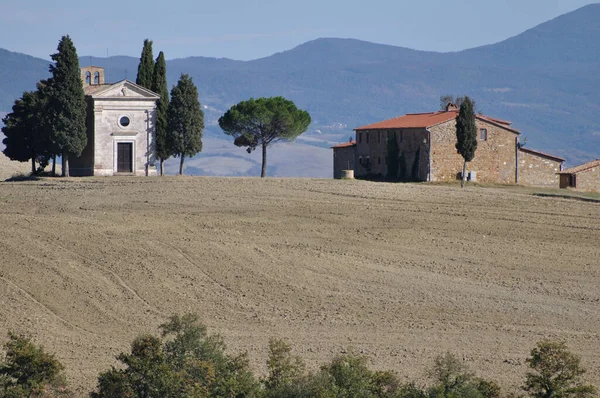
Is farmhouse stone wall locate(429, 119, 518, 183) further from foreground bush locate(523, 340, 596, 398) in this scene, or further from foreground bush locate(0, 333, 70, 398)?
foreground bush locate(0, 333, 70, 398)

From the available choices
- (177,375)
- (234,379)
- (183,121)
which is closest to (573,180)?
(183,121)

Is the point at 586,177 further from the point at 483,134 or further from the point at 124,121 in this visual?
the point at 124,121

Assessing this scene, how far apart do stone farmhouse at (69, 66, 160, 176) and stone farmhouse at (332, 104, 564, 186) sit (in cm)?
1565

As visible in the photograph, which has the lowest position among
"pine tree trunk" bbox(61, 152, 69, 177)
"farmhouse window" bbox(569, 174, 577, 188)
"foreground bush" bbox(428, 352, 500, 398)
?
"foreground bush" bbox(428, 352, 500, 398)

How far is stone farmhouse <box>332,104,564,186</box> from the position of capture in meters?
64.9

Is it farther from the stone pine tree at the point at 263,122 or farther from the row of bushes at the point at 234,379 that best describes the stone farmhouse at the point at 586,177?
the row of bushes at the point at 234,379

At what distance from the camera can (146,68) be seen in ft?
207

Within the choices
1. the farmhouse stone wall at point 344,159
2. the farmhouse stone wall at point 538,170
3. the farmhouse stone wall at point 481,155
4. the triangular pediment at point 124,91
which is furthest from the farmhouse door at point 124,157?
the farmhouse stone wall at point 538,170

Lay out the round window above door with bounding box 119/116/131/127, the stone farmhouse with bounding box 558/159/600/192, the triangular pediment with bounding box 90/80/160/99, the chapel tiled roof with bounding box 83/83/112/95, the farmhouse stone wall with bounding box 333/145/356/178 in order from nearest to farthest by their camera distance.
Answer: the triangular pediment with bounding box 90/80/160/99 → the round window above door with bounding box 119/116/131/127 → the chapel tiled roof with bounding box 83/83/112/95 → the stone farmhouse with bounding box 558/159/600/192 → the farmhouse stone wall with bounding box 333/145/356/178

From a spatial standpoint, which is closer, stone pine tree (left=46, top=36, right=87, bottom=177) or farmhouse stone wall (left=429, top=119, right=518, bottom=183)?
stone pine tree (left=46, top=36, right=87, bottom=177)

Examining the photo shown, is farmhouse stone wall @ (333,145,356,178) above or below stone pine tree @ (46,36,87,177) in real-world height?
below

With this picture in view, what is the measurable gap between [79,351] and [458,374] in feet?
34.5

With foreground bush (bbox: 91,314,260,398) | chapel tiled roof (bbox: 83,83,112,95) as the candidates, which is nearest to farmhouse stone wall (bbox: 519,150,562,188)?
chapel tiled roof (bbox: 83,83,112,95)

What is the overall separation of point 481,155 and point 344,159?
1128 cm
